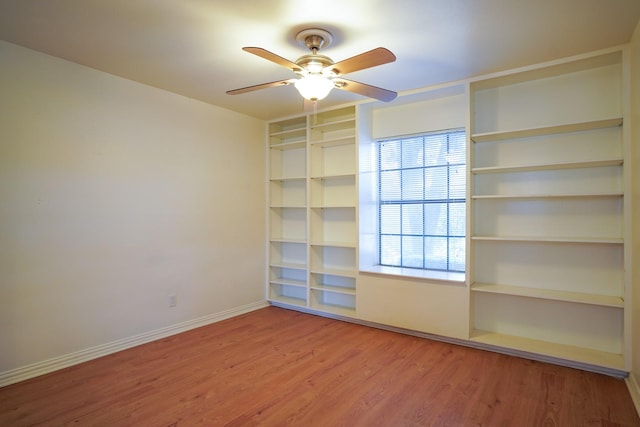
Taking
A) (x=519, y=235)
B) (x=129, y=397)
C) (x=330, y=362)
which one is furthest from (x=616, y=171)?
(x=129, y=397)

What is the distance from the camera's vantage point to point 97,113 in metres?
3.06

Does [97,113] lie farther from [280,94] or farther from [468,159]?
[468,159]

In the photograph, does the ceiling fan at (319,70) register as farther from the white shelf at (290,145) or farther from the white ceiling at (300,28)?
the white shelf at (290,145)

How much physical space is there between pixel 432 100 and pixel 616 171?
170 cm

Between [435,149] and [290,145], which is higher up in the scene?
[290,145]

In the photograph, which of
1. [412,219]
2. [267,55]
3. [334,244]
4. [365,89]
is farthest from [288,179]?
[267,55]

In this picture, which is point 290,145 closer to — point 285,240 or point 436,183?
point 285,240

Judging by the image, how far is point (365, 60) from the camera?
81.4 inches

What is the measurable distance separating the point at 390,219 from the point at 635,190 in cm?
217

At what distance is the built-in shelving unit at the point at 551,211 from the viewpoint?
110 inches

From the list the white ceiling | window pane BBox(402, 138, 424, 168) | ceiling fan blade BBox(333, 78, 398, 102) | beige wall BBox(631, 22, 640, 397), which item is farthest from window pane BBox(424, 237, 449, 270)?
ceiling fan blade BBox(333, 78, 398, 102)

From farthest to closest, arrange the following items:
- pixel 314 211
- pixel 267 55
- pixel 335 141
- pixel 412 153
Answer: pixel 314 211 → pixel 335 141 → pixel 412 153 → pixel 267 55

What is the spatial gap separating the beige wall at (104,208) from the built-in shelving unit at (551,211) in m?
2.76

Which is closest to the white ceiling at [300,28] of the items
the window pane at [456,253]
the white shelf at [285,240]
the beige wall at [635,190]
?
the beige wall at [635,190]
